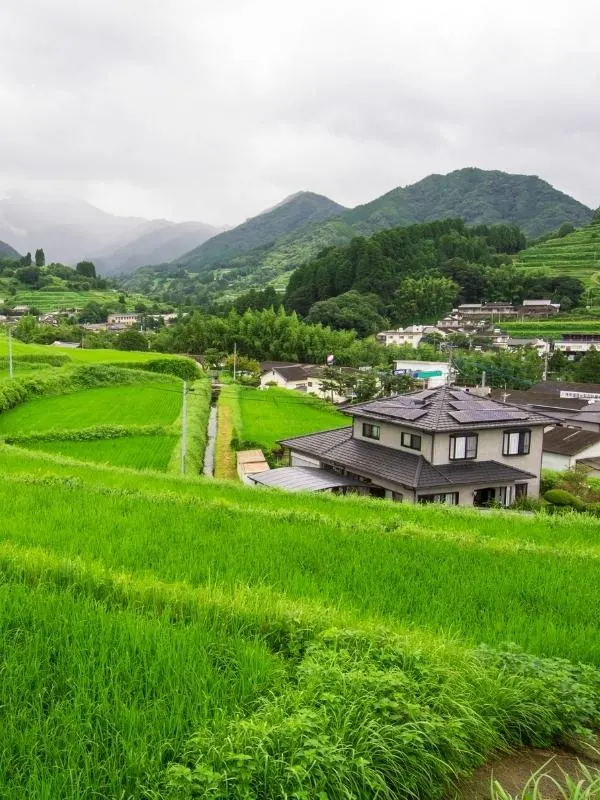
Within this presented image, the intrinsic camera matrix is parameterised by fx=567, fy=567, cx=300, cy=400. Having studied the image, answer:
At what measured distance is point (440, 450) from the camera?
755 inches

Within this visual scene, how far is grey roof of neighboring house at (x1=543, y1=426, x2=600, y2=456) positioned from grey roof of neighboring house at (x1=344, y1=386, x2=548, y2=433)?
894 centimetres

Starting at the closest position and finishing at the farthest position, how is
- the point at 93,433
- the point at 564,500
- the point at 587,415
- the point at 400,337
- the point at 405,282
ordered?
the point at 564,500, the point at 93,433, the point at 587,415, the point at 400,337, the point at 405,282

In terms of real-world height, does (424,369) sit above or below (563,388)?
above

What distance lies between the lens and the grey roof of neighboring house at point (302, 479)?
1823 centimetres

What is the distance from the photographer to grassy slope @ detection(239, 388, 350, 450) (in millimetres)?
29570

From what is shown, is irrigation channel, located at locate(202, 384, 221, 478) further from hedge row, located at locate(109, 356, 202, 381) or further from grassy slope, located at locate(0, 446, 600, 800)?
grassy slope, located at locate(0, 446, 600, 800)

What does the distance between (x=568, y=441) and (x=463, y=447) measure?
43.5 feet

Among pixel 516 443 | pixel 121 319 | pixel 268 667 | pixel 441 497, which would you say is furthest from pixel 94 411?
pixel 121 319

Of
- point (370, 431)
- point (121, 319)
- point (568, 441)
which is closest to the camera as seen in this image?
point (370, 431)

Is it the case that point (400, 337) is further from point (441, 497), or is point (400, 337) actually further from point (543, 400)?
point (441, 497)

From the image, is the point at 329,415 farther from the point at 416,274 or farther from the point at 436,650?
the point at 416,274

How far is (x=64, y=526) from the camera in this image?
24.2 ft

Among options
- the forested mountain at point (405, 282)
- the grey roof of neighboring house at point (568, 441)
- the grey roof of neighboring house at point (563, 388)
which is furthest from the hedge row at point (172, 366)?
the forested mountain at point (405, 282)

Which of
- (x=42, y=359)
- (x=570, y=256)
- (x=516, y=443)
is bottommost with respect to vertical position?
(x=516, y=443)
